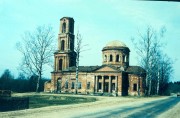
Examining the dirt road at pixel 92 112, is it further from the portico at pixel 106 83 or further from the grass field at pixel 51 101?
the portico at pixel 106 83

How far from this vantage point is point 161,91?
8119 cm

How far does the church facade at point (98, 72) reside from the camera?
59.4 meters

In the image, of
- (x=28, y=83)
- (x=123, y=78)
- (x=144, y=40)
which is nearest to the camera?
(x=144, y=40)

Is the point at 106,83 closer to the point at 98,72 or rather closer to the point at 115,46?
the point at 98,72

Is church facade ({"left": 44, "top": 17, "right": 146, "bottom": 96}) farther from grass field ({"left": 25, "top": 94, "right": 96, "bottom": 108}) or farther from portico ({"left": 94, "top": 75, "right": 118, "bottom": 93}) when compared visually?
grass field ({"left": 25, "top": 94, "right": 96, "bottom": 108})

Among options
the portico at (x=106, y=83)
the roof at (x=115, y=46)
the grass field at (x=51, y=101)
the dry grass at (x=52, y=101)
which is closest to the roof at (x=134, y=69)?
the portico at (x=106, y=83)

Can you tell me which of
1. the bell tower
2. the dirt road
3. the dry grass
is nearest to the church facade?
the bell tower

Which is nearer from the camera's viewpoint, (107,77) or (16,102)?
(16,102)

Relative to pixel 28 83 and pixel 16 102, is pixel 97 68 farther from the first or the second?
pixel 16 102

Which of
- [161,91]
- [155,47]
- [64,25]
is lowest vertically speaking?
[161,91]

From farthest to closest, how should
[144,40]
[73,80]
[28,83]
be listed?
[28,83] → [73,80] → [144,40]

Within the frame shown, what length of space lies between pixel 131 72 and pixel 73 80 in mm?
14716

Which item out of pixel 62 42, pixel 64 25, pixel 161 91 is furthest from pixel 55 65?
pixel 161 91

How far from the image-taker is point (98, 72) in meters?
60.5
